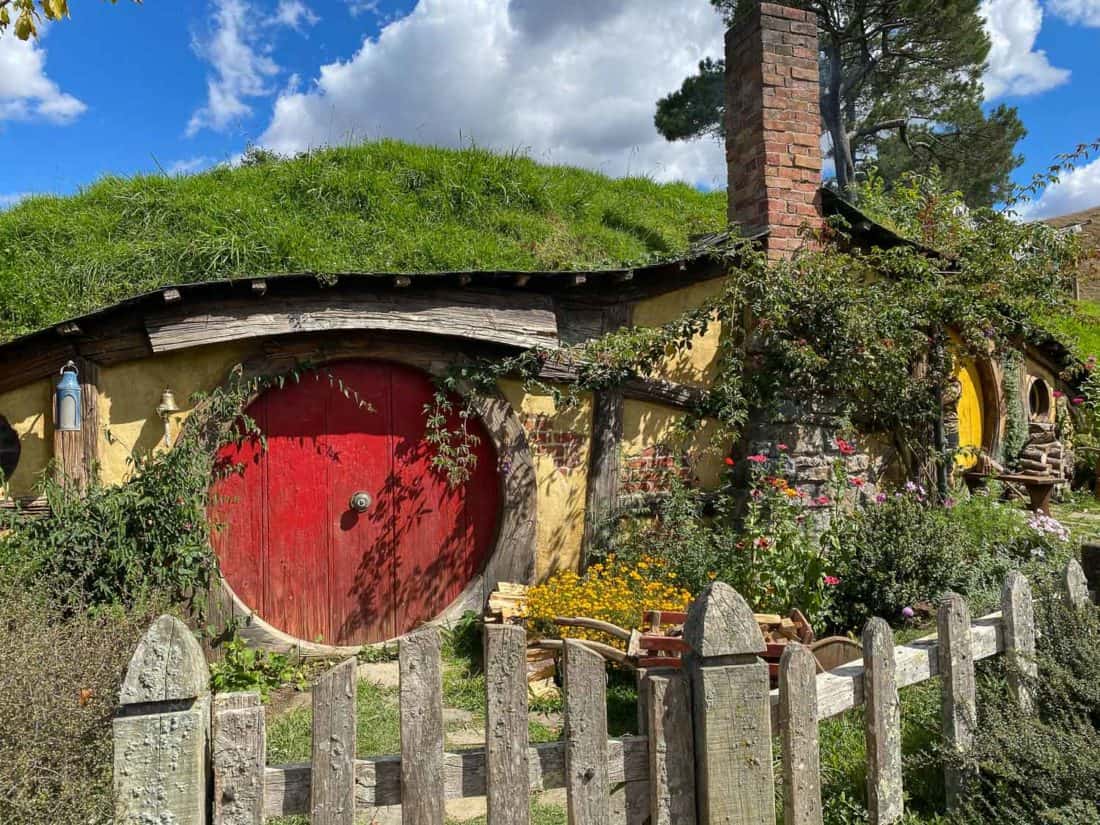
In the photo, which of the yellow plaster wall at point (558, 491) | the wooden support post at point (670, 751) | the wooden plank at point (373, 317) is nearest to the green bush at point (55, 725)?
the wooden support post at point (670, 751)

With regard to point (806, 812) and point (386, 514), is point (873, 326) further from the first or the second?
point (806, 812)

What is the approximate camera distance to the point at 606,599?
16.2ft

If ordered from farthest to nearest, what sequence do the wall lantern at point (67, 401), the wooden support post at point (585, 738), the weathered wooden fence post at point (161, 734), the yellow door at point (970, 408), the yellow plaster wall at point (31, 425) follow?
the yellow door at point (970, 408) < the yellow plaster wall at point (31, 425) < the wall lantern at point (67, 401) < the wooden support post at point (585, 738) < the weathered wooden fence post at point (161, 734)

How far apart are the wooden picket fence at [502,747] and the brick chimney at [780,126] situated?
4.93m

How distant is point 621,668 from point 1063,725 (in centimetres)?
244

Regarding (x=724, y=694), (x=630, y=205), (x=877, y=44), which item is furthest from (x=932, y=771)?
(x=877, y=44)

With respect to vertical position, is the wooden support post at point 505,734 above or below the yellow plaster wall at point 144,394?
below

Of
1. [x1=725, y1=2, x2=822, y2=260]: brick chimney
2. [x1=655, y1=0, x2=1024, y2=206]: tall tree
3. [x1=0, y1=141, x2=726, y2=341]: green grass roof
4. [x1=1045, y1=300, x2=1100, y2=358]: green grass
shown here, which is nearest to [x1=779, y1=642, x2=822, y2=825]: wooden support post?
[x1=0, y1=141, x2=726, y2=341]: green grass roof

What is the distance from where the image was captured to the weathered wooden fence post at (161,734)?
1625mm

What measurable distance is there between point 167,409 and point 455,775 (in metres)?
3.97

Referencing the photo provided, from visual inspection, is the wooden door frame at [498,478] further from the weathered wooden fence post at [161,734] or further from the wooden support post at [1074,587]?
the weathered wooden fence post at [161,734]

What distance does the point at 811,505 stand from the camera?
5.87 meters

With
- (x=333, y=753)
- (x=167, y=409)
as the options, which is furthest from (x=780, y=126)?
(x=333, y=753)

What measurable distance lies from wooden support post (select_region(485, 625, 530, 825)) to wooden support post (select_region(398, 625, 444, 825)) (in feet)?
0.43
